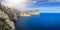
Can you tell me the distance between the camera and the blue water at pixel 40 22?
5082 mm

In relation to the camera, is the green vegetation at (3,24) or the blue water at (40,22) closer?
the green vegetation at (3,24)

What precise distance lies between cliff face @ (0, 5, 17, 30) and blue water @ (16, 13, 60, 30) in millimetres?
180

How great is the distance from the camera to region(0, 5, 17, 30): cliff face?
4.93 meters

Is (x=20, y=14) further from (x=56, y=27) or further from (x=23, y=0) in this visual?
(x=56, y=27)

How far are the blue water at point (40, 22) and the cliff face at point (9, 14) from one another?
0.59 feet

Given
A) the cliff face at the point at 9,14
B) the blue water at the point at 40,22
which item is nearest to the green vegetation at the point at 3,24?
the cliff face at the point at 9,14

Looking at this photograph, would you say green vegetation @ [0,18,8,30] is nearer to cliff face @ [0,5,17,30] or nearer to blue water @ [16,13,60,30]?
cliff face @ [0,5,17,30]

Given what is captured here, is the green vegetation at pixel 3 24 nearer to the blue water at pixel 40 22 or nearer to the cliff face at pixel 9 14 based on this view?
the cliff face at pixel 9 14

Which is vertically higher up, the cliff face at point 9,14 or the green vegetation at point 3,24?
the cliff face at point 9,14

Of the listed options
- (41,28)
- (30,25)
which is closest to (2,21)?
(30,25)

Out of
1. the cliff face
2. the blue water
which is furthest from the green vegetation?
the blue water

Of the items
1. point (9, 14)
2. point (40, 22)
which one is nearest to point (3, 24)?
point (9, 14)

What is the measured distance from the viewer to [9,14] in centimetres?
506

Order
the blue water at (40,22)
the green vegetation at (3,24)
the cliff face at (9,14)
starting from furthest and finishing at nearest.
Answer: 1. the blue water at (40,22)
2. the cliff face at (9,14)
3. the green vegetation at (3,24)
